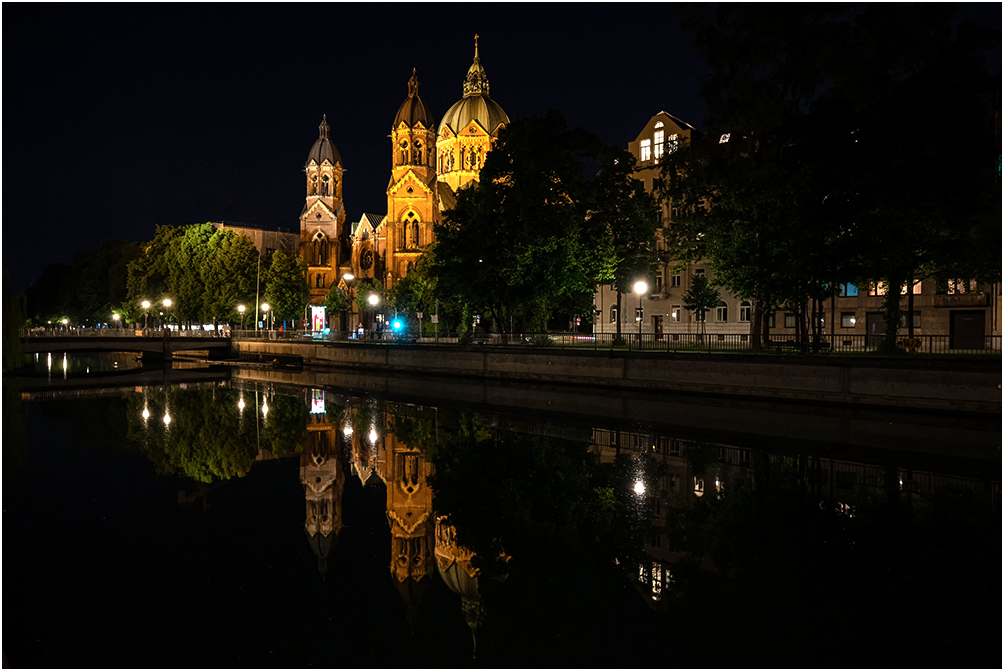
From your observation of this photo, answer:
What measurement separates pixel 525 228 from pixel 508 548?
1303 inches

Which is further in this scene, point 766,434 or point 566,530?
point 766,434

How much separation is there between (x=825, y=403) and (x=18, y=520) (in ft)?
86.7

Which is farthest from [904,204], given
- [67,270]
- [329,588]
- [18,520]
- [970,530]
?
[67,270]


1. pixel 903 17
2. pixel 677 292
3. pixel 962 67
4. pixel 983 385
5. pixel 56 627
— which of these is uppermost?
pixel 903 17

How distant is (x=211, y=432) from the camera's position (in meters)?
25.3

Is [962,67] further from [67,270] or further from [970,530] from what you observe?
[67,270]

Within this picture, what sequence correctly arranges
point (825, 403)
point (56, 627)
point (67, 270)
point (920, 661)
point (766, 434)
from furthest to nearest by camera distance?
1. point (67, 270)
2. point (825, 403)
3. point (766, 434)
4. point (56, 627)
5. point (920, 661)

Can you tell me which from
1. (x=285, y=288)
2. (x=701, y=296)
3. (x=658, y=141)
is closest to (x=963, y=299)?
(x=701, y=296)

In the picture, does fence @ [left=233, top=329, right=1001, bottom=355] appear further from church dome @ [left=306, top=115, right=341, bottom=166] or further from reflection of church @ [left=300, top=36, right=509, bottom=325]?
church dome @ [left=306, top=115, right=341, bottom=166]

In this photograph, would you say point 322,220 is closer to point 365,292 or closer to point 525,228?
point 365,292

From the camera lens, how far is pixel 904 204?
2906 cm

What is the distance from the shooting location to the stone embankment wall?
83.0 ft

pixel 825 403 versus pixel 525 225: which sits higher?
pixel 525 225

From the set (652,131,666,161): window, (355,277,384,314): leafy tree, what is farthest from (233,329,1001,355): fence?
(355,277,384,314): leafy tree
